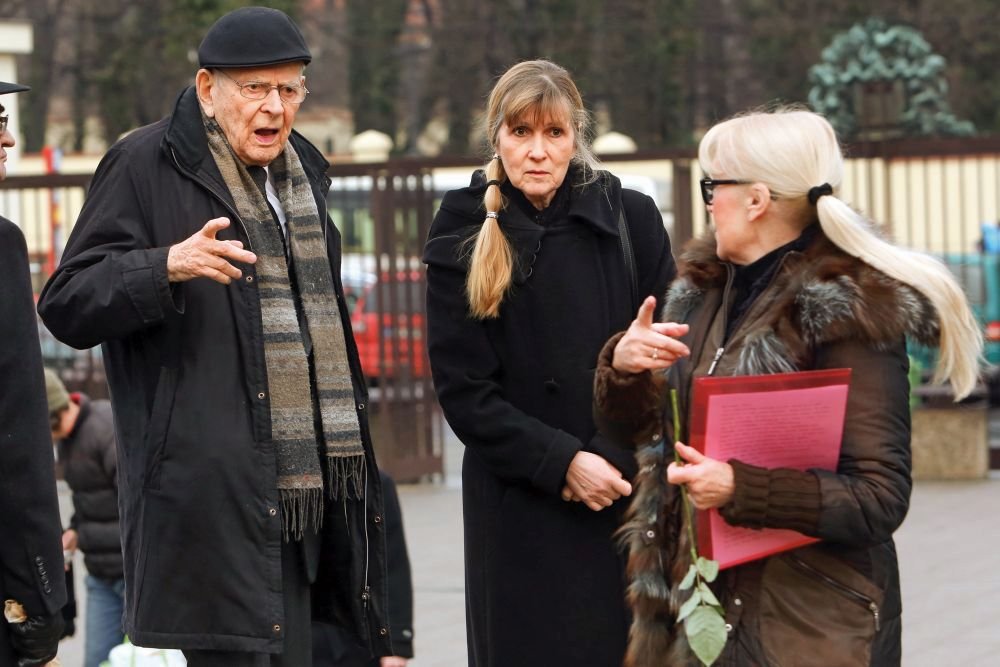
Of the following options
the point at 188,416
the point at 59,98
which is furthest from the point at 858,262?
the point at 59,98

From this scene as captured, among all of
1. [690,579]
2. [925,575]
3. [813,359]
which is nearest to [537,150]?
[813,359]

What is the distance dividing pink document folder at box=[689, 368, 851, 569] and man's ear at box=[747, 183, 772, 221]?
1.16 feet

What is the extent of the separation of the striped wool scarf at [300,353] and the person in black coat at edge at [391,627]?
1.15 m

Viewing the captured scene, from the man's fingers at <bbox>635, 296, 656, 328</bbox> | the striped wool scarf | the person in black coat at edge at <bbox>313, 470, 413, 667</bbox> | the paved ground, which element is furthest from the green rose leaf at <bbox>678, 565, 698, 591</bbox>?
A: the paved ground

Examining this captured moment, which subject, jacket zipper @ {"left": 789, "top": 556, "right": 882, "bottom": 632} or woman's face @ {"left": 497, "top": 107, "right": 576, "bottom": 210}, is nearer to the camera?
jacket zipper @ {"left": 789, "top": 556, "right": 882, "bottom": 632}

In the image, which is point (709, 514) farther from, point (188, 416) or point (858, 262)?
point (188, 416)

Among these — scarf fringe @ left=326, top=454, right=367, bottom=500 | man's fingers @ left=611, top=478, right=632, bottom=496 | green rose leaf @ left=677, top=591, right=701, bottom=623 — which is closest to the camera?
green rose leaf @ left=677, top=591, right=701, bottom=623

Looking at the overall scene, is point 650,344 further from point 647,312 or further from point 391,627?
point 391,627

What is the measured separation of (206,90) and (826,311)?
1583 mm

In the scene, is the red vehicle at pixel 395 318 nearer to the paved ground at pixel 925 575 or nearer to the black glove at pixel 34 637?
the paved ground at pixel 925 575

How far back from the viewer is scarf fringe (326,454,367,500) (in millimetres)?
3904

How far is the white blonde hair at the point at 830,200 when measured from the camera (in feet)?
10.5

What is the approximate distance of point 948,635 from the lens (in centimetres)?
697

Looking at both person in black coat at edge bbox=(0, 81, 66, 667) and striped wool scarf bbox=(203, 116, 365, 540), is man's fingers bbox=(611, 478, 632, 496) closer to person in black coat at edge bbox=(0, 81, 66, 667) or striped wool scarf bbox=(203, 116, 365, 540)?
striped wool scarf bbox=(203, 116, 365, 540)
